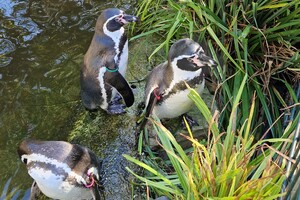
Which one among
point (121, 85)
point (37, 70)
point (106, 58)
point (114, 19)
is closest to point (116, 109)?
point (121, 85)

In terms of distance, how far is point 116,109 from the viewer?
3033 mm

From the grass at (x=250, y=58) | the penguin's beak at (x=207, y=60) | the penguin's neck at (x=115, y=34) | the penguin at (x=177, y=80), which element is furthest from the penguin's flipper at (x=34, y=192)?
the penguin's beak at (x=207, y=60)

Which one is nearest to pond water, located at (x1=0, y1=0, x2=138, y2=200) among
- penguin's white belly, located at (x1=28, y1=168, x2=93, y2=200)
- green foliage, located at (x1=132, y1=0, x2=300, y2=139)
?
penguin's white belly, located at (x1=28, y1=168, x2=93, y2=200)

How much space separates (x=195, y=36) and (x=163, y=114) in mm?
604

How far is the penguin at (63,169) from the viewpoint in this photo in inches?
93.8

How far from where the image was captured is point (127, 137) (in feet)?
9.30

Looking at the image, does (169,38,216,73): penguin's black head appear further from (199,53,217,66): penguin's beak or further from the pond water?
the pond water

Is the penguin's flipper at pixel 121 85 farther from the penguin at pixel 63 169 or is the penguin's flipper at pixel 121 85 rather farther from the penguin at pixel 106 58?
the penguin at pixel 63 169

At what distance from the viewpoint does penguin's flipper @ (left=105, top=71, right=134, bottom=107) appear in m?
2.88

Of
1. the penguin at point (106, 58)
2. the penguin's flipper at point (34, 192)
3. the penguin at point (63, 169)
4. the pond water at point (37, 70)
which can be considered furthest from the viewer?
the pond water at point (37, 70)

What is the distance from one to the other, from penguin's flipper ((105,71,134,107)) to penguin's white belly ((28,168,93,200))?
68 cm

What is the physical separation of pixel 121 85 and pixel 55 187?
79cm

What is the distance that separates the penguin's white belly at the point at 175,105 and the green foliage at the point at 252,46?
215mm

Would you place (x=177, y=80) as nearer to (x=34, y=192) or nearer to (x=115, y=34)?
(x=115, y=34)
